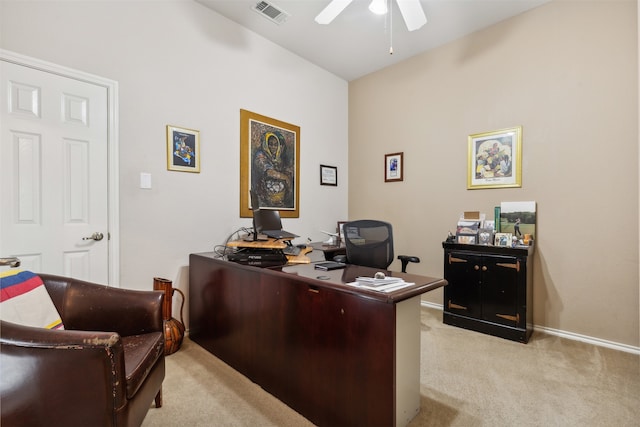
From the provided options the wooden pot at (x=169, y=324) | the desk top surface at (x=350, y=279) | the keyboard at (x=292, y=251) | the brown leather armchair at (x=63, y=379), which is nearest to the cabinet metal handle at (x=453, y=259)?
the desk top surface at (x=350, y=279)

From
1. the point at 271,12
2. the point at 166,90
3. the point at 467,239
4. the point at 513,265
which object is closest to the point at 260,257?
the point at 166,90

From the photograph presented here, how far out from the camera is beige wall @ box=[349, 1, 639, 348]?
98.7 inches

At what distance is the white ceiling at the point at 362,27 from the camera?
2836 mm

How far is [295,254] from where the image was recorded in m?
2.44

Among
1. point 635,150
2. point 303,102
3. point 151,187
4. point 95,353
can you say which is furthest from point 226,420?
point 635,150

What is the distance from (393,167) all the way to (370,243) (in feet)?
4.91

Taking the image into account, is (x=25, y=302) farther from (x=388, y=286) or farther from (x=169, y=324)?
(x=388, y=286)

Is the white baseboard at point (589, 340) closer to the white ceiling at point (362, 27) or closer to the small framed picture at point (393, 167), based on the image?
the small framed picture at point (393, 167)

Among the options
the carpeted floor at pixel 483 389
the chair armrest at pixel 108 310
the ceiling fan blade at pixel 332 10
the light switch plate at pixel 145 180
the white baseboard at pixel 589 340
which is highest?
the ceiling fan blade at pixel 332 10

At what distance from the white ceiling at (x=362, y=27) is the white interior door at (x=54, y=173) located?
1.53 m

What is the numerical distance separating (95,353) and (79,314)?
710 mm

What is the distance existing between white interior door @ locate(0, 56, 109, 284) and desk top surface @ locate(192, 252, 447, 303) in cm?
111

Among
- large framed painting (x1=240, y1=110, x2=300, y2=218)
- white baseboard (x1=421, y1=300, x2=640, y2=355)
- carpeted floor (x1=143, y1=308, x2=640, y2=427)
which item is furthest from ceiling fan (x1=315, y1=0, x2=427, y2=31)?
white baseboard (x1=421, y1=300, x2=640, y2=355)

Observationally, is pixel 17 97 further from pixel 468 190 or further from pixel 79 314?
pixel 468 190
